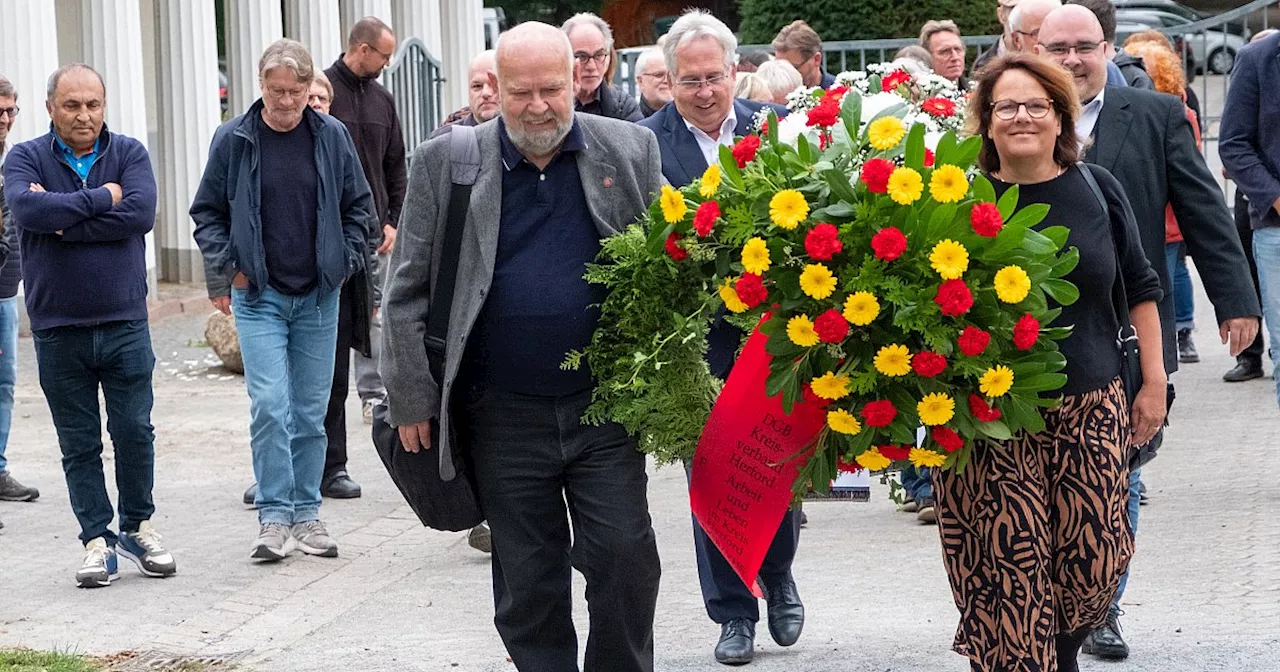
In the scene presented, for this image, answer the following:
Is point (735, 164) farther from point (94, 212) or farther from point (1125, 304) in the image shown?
point (94, 212)

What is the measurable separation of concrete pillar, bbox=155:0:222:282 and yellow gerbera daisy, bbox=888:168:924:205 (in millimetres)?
13057

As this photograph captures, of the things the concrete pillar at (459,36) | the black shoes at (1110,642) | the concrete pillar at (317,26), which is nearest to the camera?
the black shoes at (1110,642)

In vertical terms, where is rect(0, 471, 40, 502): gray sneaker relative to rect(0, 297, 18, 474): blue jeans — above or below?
below

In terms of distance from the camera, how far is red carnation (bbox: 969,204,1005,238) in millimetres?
4188

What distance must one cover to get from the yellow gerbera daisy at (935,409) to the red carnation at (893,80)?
1.24 m

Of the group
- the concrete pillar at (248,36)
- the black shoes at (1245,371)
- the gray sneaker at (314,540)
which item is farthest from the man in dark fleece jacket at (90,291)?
the concrete pillar at (248,36)

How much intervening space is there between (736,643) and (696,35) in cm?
205

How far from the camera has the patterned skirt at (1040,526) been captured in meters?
4.80

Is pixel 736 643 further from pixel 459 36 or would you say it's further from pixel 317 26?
pixel 459 36

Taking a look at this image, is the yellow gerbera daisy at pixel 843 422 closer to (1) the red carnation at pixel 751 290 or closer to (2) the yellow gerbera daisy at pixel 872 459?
(2) the yellow gerbera daisy at pixel 872 459

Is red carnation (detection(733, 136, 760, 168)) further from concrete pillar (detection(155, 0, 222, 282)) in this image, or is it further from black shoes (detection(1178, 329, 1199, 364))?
concrete pillar (detection(155, 0, 222, 282))

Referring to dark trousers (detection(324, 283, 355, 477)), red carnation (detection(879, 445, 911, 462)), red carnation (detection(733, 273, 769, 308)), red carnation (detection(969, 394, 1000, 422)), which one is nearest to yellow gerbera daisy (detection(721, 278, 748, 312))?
red carnation (detection(733, 273, 769, 308))

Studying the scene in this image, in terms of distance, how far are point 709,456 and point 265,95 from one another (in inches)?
145

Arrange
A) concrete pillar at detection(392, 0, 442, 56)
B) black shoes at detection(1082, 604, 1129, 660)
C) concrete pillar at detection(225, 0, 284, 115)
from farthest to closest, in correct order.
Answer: concrete pillar at detection(392, 0, 442, 56)
concrete pillar at detection(225, 0, 284, 115)
black shoes at detection(1082, 604, 1129, 660)
